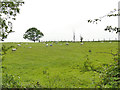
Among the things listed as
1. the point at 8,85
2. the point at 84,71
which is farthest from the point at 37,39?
the point at 8,85

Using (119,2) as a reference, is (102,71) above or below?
below

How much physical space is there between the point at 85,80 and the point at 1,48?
5.55 m

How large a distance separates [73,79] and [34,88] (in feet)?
9.74

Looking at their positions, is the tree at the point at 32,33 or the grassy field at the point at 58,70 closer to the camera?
the grassy field at the point at 58,70

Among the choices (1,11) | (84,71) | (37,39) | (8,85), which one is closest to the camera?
(1,11)

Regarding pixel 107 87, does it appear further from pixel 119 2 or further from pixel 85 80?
pixel 85 80

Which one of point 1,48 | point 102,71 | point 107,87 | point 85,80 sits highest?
point 1,48

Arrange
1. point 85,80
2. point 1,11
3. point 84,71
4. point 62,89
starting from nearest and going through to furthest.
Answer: point 1,11
point 62,89
point 85,80
point 84,71

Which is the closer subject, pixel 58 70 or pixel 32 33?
pixel 58 70

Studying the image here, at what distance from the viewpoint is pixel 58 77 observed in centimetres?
769

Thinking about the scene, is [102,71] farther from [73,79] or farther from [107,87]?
[73,79]

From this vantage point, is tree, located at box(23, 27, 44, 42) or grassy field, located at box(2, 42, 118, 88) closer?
grassy field, located at box(2, 42, 118, 88)

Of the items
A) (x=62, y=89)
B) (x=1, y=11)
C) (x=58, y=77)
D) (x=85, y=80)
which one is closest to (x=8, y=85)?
(x=62, y=89)

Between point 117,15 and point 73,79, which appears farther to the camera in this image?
point 73,79
